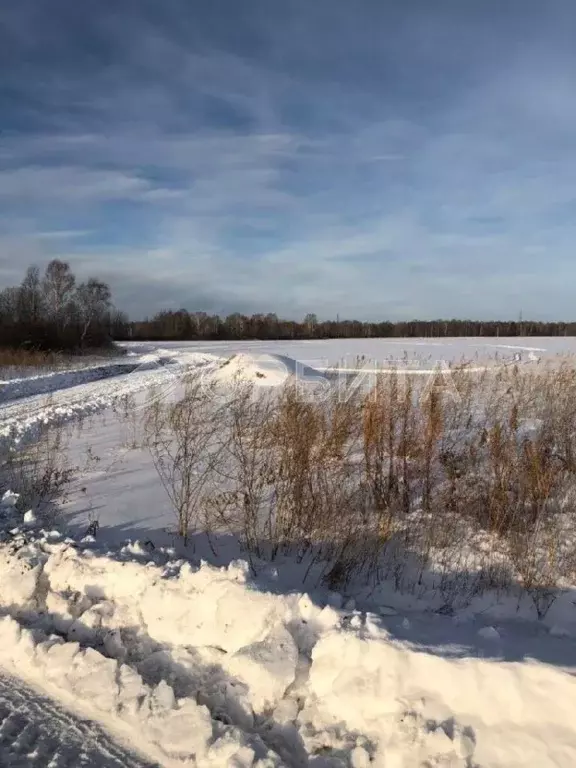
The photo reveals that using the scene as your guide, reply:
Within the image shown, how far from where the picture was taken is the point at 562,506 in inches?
211

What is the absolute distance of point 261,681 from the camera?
116 inches

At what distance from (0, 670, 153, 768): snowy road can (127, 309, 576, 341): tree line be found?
78.9 m

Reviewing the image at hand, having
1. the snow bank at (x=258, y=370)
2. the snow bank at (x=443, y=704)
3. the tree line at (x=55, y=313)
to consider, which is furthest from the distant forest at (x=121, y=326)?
the snow bank at (x=443, y=704)

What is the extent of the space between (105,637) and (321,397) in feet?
18.5

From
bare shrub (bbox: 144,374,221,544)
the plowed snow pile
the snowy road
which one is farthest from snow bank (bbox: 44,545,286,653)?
bare shrub (bbox: 144,374,221,544)

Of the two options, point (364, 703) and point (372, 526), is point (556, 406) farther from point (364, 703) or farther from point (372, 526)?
point (364, 703)

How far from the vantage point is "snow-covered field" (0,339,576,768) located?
257 cm

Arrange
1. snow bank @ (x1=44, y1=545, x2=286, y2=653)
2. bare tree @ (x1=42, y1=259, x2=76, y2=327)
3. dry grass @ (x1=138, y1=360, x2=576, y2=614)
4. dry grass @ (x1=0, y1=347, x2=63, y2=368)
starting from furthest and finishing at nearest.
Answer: bare tree @ (x1=42, y1=259, x2=76, y2=327) < dry grass @ (x1=0, y1=347, x2=63, y2=368) < dry grass @ (x1=138, y1=360, x2=576, y2=614) < snow bank @ (x1=44, y1=545, x2=286, y2=653)

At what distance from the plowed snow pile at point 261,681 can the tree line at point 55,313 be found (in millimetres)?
35330

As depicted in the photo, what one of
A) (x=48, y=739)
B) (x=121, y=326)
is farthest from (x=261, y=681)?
(x=121, y=326)

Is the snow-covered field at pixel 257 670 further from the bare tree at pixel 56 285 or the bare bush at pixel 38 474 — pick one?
the bare tree at pixel 56 285

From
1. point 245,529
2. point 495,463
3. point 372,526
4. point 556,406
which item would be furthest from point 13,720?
point 556,406

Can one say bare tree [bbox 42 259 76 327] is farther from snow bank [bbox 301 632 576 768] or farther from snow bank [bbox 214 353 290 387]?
snow bank [bbox 301 632 576 768]

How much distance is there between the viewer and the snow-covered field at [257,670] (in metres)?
2.57
